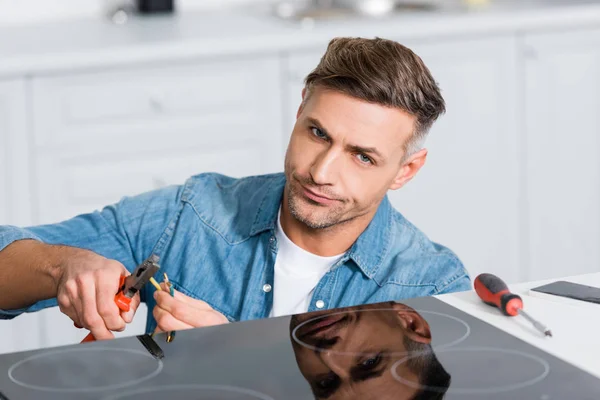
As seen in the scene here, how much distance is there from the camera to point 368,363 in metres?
1.08

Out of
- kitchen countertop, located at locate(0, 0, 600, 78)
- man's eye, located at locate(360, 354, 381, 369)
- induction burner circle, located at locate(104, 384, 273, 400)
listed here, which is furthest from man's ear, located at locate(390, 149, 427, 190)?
kitchen countertop, located at locate(0, 0, 600, 78)

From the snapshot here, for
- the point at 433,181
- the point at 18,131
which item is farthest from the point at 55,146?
the point at 433,181

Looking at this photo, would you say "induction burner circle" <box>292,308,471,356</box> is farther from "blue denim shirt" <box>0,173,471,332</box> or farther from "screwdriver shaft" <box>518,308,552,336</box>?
"blue denim shirt" <box>0,173,471,332</box>

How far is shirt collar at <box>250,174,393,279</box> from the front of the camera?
1719 mm

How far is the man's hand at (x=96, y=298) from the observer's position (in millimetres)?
1343

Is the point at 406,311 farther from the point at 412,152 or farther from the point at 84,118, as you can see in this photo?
the point at 84,118

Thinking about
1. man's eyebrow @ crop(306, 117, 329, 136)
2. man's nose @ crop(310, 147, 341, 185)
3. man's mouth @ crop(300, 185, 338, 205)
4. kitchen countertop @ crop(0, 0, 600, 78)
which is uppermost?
kitchen countertop @ crop(0, 0, 600, 78)

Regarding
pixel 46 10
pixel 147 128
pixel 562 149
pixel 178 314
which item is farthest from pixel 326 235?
pixel 46 10

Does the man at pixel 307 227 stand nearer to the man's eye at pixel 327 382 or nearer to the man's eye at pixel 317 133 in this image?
the man's eye at pixel 317 133

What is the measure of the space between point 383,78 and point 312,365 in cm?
67

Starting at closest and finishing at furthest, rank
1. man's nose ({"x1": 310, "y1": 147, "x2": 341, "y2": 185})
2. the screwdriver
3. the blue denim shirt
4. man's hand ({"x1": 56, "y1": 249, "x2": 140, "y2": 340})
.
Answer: the screwdriver, man's hand ({"x1": 56, "y1": 249, "x2": 140, "y2": 340}), man's nose ({"x1": 310, "y1": 147, "x2": 341, "y2": 185}), the blue denim shirt

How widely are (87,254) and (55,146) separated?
4.56 ft

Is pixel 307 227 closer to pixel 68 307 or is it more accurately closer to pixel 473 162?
pixel 68 307

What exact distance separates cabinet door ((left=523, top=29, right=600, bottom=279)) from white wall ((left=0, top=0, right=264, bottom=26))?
1329 mm
